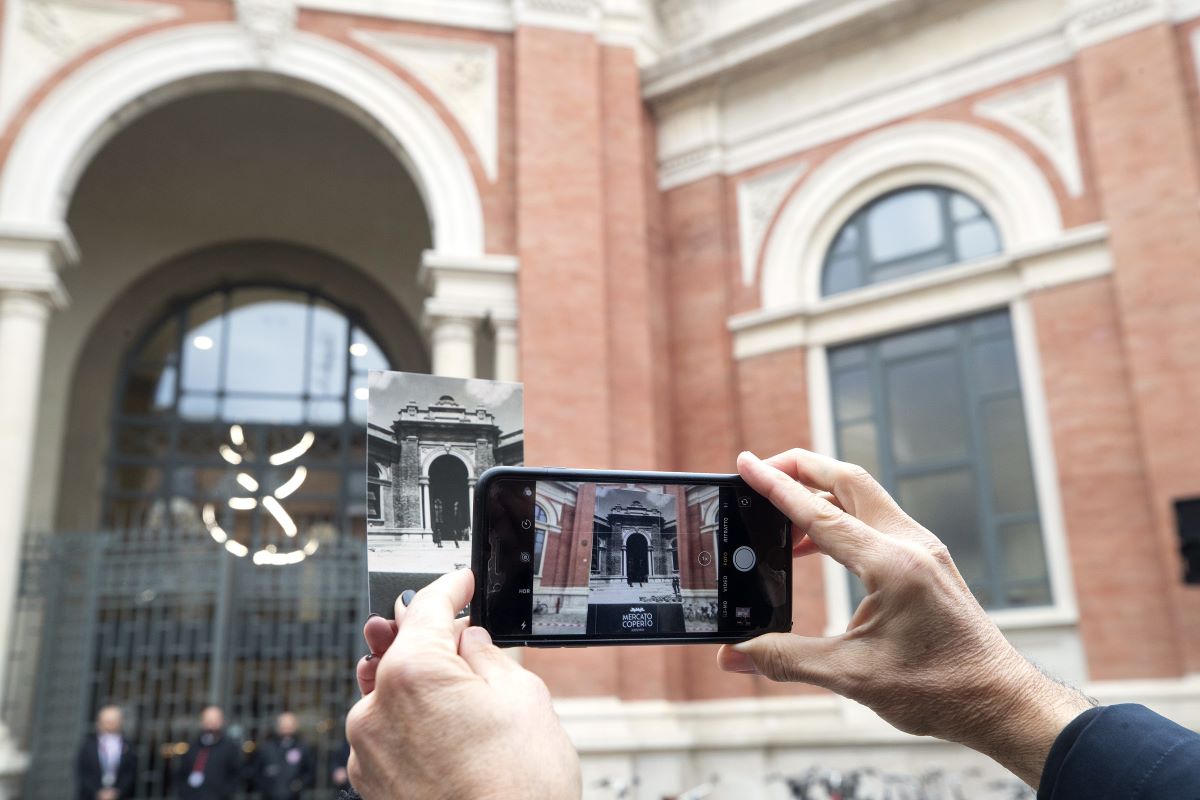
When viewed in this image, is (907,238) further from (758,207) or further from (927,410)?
(927,410)

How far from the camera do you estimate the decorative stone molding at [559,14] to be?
1116 cm

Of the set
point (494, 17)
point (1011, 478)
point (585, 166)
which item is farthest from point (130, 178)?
point (1011, 478)

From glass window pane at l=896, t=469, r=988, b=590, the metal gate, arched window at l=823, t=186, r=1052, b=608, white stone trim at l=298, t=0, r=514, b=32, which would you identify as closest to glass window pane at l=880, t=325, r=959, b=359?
arched window at l=823, t=186, r=1052, b=608

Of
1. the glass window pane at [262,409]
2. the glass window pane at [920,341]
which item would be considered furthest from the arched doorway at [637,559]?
the glass window pane at [262,409]

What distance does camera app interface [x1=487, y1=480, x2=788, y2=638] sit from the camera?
1.36 m

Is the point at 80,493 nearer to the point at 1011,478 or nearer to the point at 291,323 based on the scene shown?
the point at 291,323

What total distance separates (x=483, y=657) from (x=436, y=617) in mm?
66

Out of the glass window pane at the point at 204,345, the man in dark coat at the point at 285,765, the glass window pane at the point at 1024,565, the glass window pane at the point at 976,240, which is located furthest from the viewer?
the glass window pane at the point at 204,345

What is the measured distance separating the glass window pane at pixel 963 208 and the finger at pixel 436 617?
1007 centimetres

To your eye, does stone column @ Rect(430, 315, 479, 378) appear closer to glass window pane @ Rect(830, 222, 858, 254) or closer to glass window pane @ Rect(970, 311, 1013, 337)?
glass window pane @ Rect(830, 222, 858, 254)

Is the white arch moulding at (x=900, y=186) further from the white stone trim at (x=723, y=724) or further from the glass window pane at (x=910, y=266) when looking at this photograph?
the white stone trim at (x=723, y=724)

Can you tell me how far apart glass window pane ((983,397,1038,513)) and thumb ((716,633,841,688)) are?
879cm

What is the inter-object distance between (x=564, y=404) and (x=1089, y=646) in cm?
520

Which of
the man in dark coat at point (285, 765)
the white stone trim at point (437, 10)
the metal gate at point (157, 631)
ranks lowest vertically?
the man in dark coat at point (285, 765)
